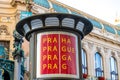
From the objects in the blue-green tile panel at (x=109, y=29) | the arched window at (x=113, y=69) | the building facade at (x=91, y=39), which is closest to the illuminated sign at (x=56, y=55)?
the building facade at (x=91, y=39)

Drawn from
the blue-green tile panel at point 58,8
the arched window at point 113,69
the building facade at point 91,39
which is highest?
the blue-green tile panel at point 58,8

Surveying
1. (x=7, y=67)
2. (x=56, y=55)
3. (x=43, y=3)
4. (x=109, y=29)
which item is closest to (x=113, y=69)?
(x=109, y=29)

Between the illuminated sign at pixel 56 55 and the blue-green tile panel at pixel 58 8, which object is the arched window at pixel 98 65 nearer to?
the blue-green tile panel at pixel 58 8

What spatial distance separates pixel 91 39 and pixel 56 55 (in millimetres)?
30262

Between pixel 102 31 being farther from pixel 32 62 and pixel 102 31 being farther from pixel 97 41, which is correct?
pixel 32 62

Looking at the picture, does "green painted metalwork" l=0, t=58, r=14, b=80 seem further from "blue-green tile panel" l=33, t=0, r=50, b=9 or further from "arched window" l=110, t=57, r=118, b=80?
"arched window" l=110, t=57, r=118, b=80

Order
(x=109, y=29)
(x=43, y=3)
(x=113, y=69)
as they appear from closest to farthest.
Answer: (x=43, y=3) < (x=113, y=69) < (x=109, y=29)

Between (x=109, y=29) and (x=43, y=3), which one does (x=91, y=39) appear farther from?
(x=43, y=3)

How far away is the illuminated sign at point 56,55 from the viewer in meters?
4.72

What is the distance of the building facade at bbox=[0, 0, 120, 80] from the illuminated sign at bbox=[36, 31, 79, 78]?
68.6 ft

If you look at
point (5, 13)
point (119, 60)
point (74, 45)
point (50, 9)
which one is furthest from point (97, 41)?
point (74, 45)

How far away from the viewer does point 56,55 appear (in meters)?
Answer: 4.73

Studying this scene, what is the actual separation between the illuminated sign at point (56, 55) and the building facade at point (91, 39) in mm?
20922

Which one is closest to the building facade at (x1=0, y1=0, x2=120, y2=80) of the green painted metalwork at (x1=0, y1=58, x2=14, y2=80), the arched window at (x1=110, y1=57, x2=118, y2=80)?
the arched window at (x1=110, y1=57, x2=118, y2=80)
